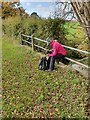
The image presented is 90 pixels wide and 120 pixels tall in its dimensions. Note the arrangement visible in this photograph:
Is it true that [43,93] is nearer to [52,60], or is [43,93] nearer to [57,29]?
[52,60]

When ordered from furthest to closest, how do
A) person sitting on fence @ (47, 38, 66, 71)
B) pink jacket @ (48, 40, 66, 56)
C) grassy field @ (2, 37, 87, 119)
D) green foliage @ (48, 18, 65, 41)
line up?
green foliage @ (48, 18, 65, 41) < person sitting on fence @ (47, 38, 66, 71) < pink jacket @ (48, 40, 66, 56) < grassy field @ (2, 37, 87, 119)

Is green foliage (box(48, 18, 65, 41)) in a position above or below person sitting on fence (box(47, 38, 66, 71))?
above

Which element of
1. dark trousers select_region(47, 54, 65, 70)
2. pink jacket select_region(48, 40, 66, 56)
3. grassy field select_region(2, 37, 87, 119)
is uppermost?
pink jacket select_region(48, 40, 66, 56)

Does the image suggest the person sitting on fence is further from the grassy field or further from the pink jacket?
the grassy field

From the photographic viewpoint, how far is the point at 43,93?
6523 millimetres

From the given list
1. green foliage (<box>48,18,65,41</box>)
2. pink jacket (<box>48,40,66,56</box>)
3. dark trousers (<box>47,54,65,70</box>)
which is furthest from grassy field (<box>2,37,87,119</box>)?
green foliage (<box>48,18,65,41</box>)

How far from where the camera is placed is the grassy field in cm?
535

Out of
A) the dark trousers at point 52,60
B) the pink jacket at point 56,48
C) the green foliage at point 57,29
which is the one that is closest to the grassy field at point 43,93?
the dark trousers at point 52,60

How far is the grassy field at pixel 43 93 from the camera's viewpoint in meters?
5.35

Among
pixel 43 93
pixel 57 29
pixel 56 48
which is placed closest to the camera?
pixel 43 93

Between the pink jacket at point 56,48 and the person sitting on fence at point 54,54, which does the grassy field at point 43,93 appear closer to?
the person sitting on fence at point 54,54

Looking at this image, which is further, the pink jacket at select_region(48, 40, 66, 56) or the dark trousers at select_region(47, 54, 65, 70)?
the dark trousers at select_region(47, 54, 65, 70)

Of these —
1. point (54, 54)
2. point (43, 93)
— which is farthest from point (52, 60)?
point (43, 93)

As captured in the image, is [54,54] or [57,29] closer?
[54,54]
